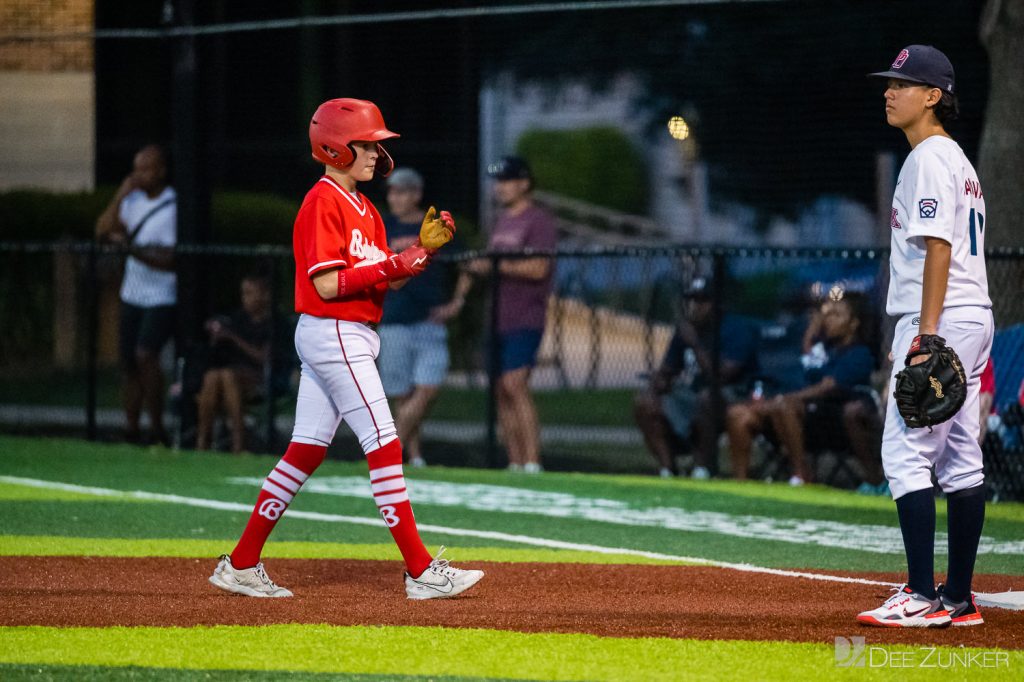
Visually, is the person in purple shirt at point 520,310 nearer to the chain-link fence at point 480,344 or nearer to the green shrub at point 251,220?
the chain-link fence at point 480,344

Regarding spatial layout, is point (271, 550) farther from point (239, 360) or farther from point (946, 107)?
point (239, 360)

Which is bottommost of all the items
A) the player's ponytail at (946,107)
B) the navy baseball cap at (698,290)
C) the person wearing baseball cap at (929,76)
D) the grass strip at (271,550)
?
the grass strip at (271,550)

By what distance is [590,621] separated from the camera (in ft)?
19.9

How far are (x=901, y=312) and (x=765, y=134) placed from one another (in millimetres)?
13296

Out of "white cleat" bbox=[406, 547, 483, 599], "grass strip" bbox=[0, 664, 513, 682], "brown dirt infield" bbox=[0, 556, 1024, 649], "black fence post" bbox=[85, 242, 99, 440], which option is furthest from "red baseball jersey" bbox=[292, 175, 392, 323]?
"black fence post" bbox=[85, 242, 99, 440]

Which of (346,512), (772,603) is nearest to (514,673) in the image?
(772,603)

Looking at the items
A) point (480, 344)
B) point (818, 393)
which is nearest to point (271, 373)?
point (480, 344)

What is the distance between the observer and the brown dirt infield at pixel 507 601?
19.5ft

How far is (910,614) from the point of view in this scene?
5.87m

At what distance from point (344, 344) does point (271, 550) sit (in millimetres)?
1867

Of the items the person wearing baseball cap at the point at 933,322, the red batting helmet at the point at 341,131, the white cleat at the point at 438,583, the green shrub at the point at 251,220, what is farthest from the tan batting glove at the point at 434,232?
the green shrub at the point at 251,220

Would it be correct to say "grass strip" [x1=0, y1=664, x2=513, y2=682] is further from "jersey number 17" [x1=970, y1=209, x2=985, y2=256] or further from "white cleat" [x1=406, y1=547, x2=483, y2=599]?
"jersey number 17" [x1=970, y1=209, x2=985, y2=256]

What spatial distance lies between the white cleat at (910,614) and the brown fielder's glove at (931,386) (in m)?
0.63

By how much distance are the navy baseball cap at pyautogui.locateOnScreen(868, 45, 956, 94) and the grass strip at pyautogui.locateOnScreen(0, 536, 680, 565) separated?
267 centimetres
